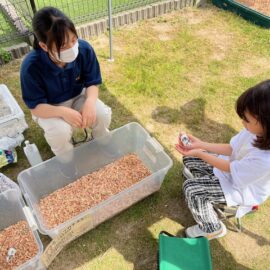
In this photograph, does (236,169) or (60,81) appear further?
(60,81)

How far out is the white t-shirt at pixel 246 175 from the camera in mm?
1266

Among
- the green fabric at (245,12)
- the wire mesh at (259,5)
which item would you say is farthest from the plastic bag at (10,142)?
the wire mesh at (259,5)

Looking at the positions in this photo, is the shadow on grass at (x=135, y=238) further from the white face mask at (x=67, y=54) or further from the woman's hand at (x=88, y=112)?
the white face mask at (x=67, y=54)

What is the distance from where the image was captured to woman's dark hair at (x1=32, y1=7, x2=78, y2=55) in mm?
1304

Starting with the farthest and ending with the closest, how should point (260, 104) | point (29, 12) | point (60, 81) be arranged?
point (29, 12) < point (60, 81) < point (260, 104)

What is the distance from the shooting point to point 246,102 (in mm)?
1174

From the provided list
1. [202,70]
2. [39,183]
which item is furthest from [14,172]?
[202,70]

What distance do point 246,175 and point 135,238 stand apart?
71cm

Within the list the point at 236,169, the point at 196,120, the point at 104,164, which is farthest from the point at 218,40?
the point at 236,169

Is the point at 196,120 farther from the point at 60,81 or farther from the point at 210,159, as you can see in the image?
the point at 60,81

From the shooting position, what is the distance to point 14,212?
63.8 inches

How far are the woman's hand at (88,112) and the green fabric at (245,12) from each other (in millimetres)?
2515

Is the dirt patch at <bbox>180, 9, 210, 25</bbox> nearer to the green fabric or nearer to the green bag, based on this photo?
the green fabric

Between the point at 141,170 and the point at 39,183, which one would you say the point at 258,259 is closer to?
the point at 141,170
